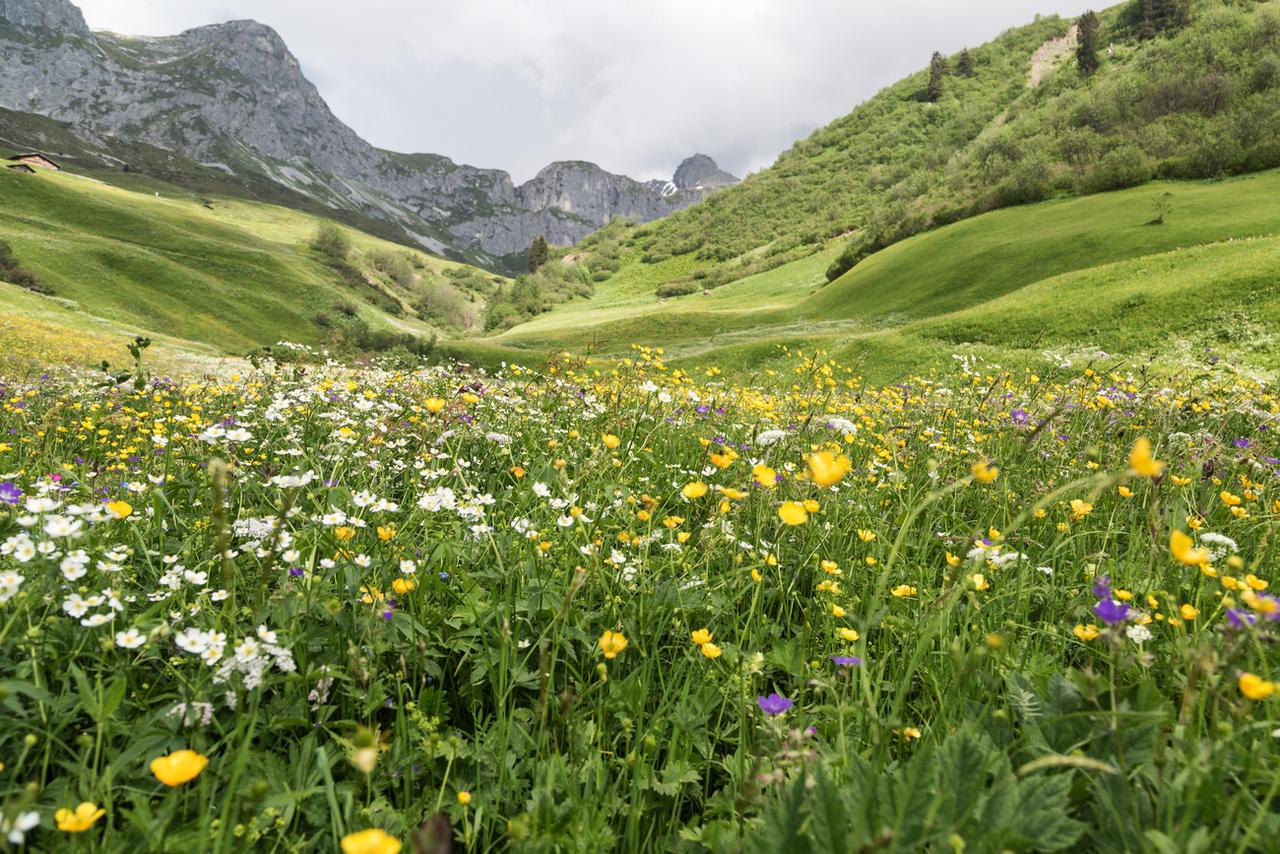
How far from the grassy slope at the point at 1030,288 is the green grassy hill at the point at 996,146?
4841mm

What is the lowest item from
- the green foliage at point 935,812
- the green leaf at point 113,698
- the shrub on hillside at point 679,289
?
the green foliage at point 935,812

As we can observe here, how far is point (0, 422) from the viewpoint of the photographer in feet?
17.0

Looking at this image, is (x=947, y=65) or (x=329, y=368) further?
(x=947, y=65)

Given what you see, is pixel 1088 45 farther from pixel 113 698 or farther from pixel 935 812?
pixel 113 698

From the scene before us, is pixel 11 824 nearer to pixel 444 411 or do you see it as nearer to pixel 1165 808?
pixel 1165 808

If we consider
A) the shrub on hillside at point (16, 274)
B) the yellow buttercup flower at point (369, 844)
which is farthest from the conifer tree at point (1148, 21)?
the shrub on hillside at point (16, 274)

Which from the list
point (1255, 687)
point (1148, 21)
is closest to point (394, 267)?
point (1148, 21)

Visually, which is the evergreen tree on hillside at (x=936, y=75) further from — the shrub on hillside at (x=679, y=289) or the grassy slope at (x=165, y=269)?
the grassy slope at (x=165, y=269)

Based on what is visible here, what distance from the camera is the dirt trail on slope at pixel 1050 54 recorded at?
99812mm

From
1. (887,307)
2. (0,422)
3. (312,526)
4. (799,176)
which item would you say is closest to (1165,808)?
(312,526)

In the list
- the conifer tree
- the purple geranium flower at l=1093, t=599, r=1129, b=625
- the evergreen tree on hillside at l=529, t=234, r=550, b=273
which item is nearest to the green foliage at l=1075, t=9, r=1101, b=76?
the conifer tree

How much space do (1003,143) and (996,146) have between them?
2.15ft

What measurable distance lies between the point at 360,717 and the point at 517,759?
55 centimetres

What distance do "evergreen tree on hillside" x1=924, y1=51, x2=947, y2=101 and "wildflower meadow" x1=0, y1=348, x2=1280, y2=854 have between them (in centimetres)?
13798
